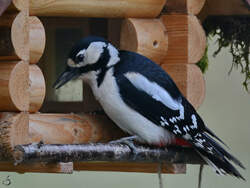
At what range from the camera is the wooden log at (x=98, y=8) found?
4500 mm

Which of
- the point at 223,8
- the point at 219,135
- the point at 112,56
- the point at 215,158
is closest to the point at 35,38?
the point at 112,56

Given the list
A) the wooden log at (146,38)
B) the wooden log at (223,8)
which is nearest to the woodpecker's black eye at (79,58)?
the wooden log at (146,38)

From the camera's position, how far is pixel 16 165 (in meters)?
4.46

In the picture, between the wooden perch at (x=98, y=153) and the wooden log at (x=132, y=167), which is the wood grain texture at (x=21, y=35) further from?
the wooden log at (x=132, y=167)

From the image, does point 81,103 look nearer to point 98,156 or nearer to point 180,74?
point 180,74

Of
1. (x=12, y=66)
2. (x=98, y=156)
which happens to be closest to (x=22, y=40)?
(x=12, y=66)

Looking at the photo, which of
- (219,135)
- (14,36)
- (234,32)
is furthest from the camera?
(219,135)

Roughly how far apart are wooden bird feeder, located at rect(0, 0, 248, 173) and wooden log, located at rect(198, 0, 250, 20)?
1.17 ft

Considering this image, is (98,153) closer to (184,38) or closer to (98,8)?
(98,8)

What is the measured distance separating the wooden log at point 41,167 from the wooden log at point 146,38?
635 mm

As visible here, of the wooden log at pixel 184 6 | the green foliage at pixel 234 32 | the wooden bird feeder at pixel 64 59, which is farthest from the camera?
the green foliage at pixel 234 32

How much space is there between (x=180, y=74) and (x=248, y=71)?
716mm

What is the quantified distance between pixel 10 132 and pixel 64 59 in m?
1.05

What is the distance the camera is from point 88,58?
15.2ft
